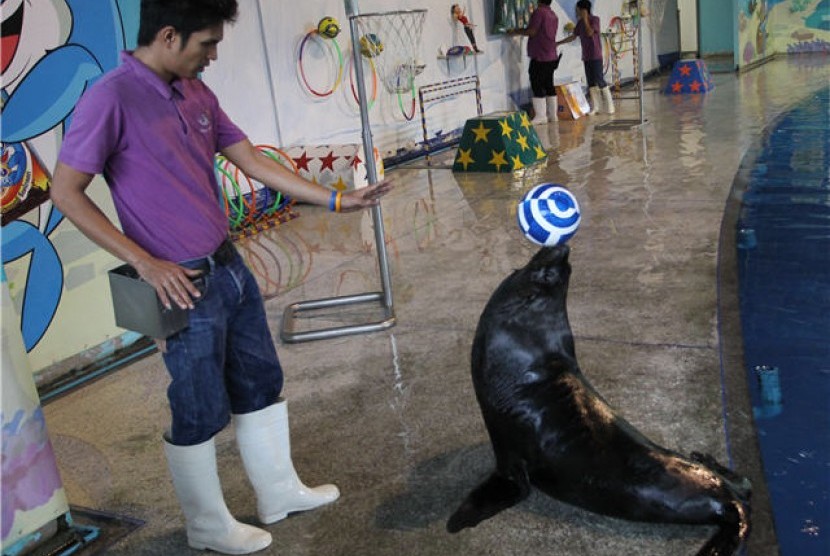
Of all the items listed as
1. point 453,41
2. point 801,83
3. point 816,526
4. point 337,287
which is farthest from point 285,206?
point 801,83

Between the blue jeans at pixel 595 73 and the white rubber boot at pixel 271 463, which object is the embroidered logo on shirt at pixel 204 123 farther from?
the blue jeans at pixel 595 73

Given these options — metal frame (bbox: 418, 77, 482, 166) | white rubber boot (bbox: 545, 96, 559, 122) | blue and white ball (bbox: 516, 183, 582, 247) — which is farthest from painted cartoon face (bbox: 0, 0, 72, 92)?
white rubber boot (bbox: 545, 96, 559, 122)

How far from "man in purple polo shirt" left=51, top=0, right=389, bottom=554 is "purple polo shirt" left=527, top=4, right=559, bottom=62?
9.90 meters

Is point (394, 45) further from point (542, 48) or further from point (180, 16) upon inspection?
point (180, 16)

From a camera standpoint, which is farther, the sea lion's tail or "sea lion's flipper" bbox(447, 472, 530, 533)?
"sea lion's flipper" bbox(447, 472, 530, 533)

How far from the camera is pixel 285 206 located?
7973 mm

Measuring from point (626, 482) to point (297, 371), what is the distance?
206cm

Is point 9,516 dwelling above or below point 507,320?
below

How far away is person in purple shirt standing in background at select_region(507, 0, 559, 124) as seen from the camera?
11789 millimetres

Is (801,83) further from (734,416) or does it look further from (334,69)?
(734,416)

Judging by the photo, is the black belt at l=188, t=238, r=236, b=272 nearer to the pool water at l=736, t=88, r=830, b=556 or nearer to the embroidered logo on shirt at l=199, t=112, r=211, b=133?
the embroidered logo on shirt at l=199, t=112, r=211, b=133

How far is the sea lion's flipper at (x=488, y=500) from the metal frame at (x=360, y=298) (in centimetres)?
199

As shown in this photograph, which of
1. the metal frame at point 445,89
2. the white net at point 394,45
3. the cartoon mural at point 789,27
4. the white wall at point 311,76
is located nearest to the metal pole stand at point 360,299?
the white wall at point 311,76

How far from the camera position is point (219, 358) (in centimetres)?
243
